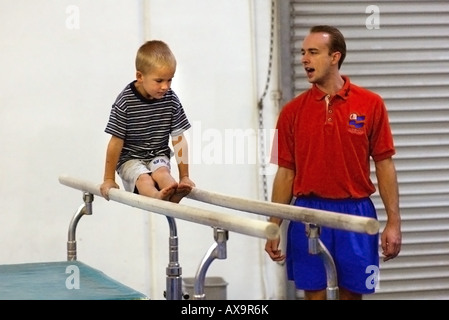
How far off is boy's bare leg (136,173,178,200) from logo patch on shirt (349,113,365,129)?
87 cm

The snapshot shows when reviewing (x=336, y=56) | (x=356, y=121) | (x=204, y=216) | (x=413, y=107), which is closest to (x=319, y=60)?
(x=336, y=56)

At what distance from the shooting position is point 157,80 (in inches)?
167

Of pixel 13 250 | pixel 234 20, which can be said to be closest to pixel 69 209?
pixel 13 250

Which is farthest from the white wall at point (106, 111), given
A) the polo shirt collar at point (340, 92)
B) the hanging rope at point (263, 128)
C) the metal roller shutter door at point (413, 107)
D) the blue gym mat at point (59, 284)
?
the polo shirt collar at point (340, 92)

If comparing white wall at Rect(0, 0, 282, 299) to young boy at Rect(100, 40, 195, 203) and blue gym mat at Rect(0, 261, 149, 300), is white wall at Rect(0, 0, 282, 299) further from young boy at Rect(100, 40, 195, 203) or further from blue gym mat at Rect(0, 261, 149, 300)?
young boy at Rect(100, 40, 195, 203)

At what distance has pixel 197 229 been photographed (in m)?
6.47

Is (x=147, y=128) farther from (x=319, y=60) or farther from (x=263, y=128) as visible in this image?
(x=263, y=128)

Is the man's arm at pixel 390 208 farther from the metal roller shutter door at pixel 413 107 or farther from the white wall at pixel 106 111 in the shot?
the metal roller shutter door at pixel 413 107

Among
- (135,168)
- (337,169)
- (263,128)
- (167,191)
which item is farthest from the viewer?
(263,128)

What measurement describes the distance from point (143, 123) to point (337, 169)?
3.37 ft

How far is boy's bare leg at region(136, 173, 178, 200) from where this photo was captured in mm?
3982

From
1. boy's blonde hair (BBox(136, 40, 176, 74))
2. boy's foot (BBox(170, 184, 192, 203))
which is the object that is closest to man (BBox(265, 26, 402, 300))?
boy's foot (BBox(170, 184, 192, 203))

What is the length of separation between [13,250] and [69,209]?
1.58 feet

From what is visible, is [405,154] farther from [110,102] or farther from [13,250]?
[13,250]
